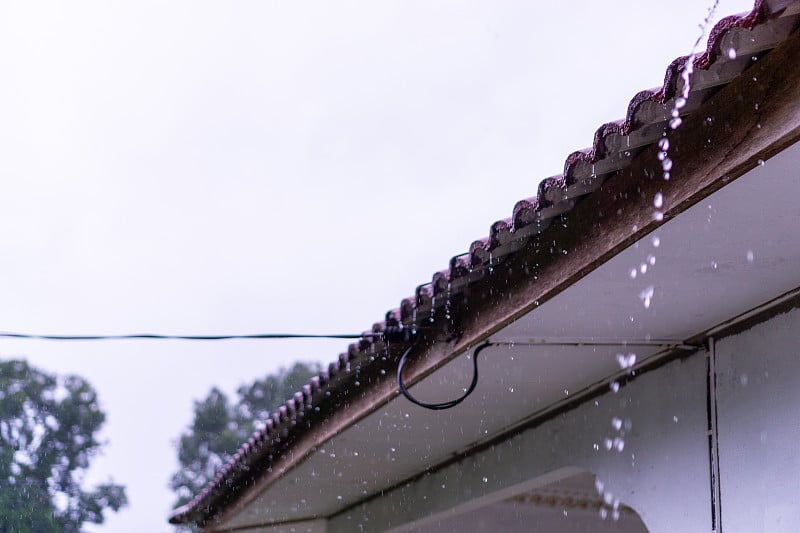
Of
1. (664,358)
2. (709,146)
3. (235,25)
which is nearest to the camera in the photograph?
(709,146)

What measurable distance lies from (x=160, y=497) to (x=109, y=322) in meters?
27.7

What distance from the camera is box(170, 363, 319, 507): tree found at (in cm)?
2864

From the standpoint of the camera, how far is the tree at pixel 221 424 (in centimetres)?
2864

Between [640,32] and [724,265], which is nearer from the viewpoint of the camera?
[724,265]

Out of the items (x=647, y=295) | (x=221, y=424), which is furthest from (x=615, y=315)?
(x=221, y=424)

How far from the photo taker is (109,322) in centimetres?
6103

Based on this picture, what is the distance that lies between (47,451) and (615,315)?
2506 centimetres

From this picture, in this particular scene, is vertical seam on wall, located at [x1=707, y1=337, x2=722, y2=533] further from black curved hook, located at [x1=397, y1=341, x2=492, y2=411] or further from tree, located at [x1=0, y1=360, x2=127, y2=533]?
tree, located at [x1=0, y1=360, x2=127, y2=533]

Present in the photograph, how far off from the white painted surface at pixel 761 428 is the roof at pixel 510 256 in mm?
780

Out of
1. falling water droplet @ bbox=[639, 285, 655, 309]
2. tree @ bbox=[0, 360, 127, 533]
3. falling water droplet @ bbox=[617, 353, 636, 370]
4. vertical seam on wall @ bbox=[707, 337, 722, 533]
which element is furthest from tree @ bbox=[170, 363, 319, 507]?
falling water droplet @ bbox=[639, 285, 655, 309]

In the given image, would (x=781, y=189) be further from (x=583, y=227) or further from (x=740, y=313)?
(x=740, y=313)

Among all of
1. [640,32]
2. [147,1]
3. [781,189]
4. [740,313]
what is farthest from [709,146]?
[147,1]

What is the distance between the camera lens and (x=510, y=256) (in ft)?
12.4

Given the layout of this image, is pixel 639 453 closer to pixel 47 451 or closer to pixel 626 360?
pixel 626 360
